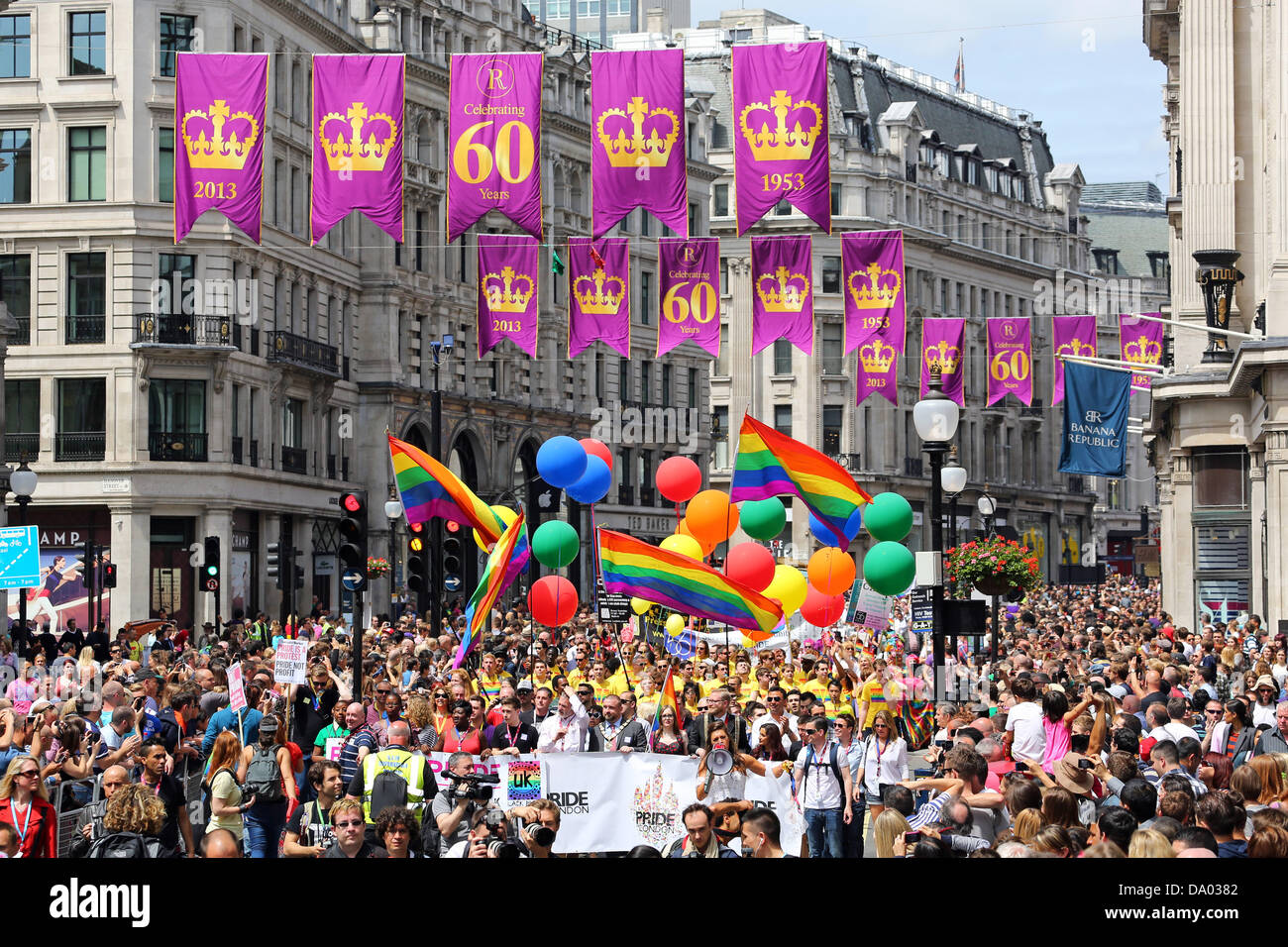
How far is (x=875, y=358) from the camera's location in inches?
1999

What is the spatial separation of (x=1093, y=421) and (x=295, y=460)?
23509 millimetres

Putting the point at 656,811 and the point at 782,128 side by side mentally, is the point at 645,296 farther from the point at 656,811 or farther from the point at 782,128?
the point at 656,811

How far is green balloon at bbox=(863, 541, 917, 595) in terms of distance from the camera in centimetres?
2347

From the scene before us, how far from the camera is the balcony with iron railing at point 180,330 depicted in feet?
168

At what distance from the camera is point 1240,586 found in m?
39.0

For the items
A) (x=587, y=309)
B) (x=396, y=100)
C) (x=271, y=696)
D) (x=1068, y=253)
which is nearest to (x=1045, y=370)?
(x=1068, y=253)

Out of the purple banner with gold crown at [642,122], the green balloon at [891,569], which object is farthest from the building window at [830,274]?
the green balloon at [891,569]

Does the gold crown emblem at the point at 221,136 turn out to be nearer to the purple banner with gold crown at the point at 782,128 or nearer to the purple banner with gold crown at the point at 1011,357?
the purple banner with gold crown at the point at 782,128

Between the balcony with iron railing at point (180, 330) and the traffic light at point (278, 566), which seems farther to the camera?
the balcony with iron railing at point (180, 330)

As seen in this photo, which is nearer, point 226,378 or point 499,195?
point 499,195

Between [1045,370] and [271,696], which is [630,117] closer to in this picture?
[271,696]

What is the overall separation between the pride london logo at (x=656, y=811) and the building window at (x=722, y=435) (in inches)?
3098

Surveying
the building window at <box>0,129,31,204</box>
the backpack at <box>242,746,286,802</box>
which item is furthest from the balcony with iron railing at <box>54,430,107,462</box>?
the backpack at <box>242,746,286,802</box>
